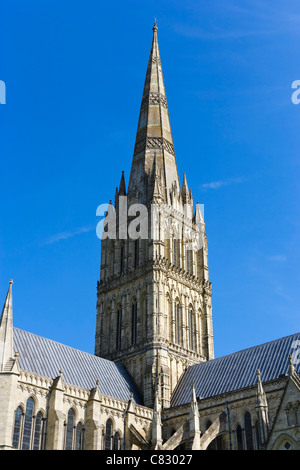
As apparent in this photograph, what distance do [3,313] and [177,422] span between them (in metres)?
14.3

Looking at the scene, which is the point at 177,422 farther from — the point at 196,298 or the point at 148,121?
the point at 148,121

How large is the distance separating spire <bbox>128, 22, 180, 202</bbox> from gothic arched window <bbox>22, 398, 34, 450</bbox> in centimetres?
2200

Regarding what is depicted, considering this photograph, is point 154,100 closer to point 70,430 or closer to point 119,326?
point 119,326

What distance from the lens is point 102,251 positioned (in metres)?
55.4

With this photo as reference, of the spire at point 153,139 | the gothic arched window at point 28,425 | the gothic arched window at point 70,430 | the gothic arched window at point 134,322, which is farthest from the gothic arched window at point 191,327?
the gothic arched window at point 28,425

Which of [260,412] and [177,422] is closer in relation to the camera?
[260,412]

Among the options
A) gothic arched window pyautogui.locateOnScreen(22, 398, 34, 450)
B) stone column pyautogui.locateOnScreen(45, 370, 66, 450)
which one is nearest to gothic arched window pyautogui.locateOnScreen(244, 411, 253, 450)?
stone column pyautogui.locateOnScreen(45, 370, 66, 450)

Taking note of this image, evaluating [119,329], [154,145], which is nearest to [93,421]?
[119,329]

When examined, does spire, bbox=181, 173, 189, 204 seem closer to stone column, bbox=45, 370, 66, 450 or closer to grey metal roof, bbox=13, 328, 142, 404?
grey metal roof, bbox=13, 328, 142, 404

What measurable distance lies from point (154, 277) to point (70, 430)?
14.6 m

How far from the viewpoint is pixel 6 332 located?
3628cm

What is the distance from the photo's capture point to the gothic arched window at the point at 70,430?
38156mm

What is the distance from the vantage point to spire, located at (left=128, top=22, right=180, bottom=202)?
55938mm
